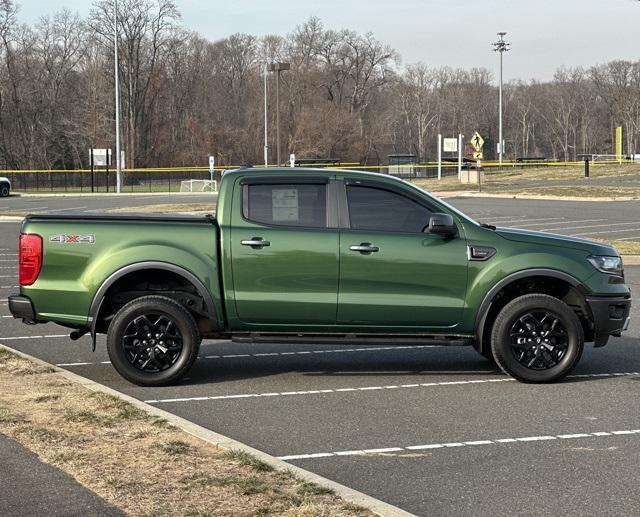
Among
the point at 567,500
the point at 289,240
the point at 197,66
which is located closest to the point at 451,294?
the point at 289,240

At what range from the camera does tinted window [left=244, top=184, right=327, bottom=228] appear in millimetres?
9031

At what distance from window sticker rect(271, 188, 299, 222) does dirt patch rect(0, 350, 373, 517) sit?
7.21ft

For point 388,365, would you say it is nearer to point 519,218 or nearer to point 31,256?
point 31,256

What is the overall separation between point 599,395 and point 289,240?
2.89 meters

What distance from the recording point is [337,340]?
895cm

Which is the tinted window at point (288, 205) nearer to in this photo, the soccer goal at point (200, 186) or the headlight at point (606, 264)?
the headlight at point (606, 264)

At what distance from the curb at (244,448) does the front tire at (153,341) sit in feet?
1.10

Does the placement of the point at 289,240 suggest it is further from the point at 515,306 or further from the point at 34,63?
the point at 34,63

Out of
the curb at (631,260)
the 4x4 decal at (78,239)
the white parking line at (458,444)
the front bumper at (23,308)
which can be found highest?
the 4x4 decal at (78,239)

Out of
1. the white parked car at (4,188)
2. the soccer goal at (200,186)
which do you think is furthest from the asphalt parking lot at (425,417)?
the soccer goal at (200,186)

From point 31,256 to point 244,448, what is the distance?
3318mm

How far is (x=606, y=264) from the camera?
920 cm

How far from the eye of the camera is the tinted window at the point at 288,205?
9031 millimetres

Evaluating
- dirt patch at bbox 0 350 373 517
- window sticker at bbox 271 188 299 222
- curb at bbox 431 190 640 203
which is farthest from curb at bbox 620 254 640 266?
curb at bbox 431 190 640 203
